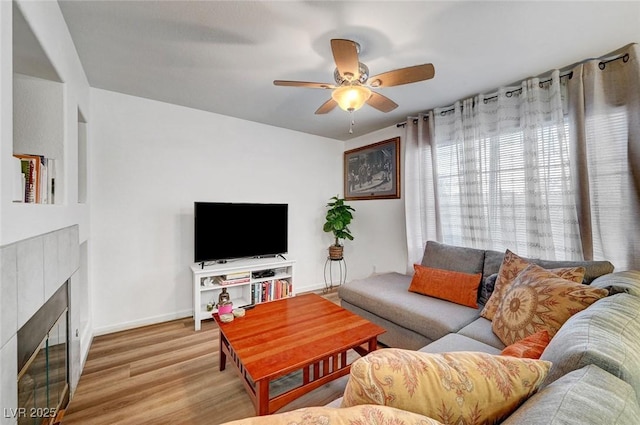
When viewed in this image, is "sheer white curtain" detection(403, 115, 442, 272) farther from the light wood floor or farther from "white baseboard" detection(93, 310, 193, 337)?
"white baseboard" detection(93, 310, 193, 337)

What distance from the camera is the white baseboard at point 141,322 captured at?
8.32 feet

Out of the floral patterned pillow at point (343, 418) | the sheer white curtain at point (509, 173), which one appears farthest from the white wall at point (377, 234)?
the floral patterned pillow at point (343, 418)

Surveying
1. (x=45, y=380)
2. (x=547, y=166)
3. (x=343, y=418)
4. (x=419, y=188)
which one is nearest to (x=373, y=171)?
(x=419, y=188)

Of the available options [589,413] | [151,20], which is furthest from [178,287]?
[589,413]

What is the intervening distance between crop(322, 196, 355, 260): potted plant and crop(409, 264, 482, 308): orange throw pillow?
148 centimetres

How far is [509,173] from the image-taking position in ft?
8.01

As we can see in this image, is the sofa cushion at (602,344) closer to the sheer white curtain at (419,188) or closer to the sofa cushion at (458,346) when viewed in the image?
the sofa cushion at (458,346)

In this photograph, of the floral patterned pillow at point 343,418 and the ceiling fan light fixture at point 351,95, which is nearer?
the floral patterned pillow at point 343,418

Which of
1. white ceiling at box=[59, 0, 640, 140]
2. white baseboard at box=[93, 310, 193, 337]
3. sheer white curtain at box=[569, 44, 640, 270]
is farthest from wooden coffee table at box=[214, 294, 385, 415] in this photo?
white ceiling at box=[59, 0, 640, 140]

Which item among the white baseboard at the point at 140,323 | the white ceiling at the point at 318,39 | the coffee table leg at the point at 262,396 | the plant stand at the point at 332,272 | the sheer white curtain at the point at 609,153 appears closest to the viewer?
the coffee table leg at the point at 262,396

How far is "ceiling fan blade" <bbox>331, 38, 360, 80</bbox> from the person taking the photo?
1.39 metres

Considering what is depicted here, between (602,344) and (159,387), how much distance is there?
240 cm

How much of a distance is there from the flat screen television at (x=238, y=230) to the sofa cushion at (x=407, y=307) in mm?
1161

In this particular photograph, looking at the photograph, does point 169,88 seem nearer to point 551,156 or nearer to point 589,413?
point 589,413
